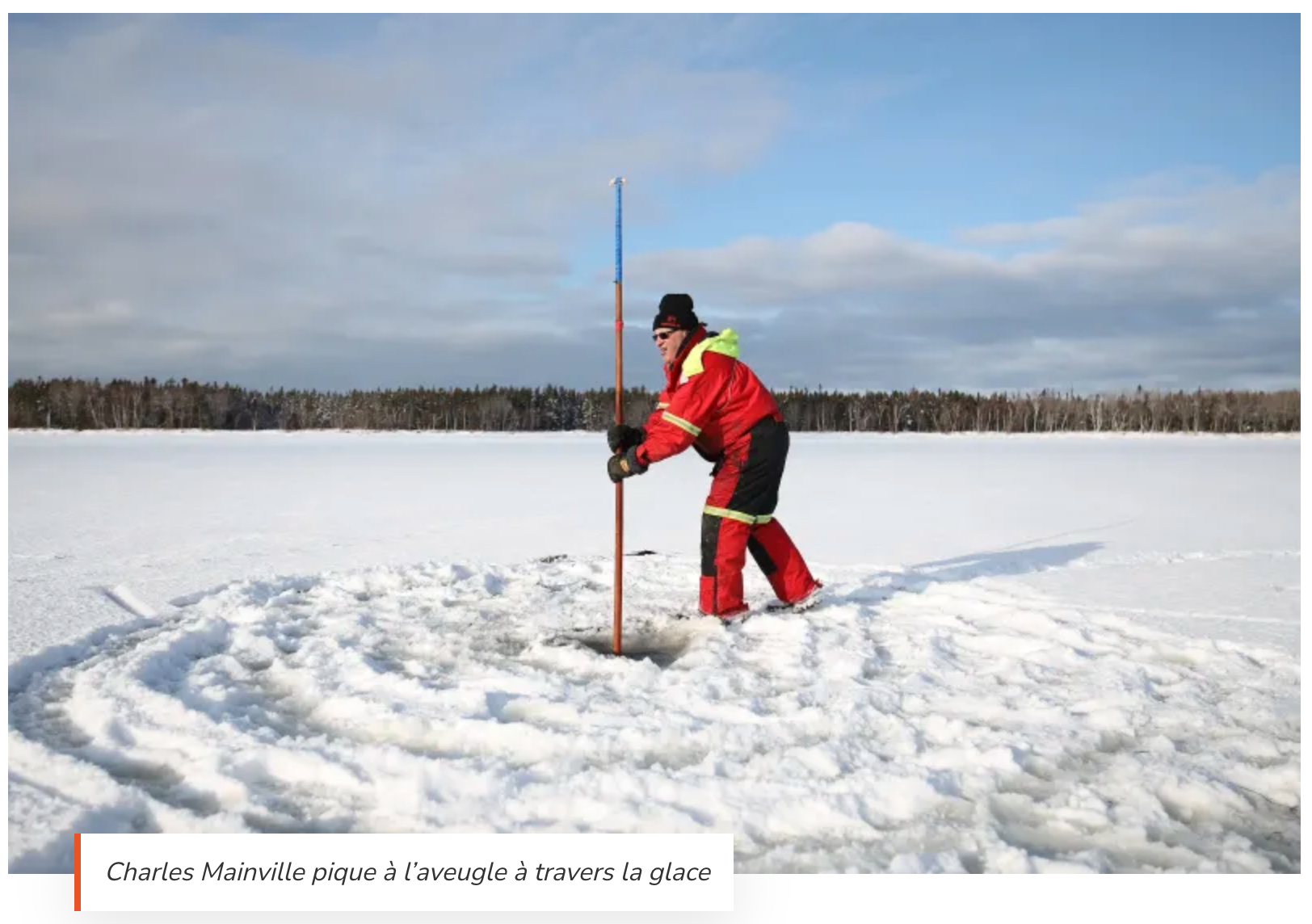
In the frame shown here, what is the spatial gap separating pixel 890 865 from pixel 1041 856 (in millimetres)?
428

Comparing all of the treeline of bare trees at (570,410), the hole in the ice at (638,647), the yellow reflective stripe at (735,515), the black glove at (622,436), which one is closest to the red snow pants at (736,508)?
the yellow reflective stripe at (735,515)

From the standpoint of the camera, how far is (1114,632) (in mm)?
4367

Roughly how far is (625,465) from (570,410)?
78707 millimetres

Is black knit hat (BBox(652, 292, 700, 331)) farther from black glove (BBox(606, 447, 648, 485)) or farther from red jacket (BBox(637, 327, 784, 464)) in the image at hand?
black glove (BBox(606, 447, 648, 485))

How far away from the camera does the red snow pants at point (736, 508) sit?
445 cm

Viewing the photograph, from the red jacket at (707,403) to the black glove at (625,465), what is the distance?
0.11 feet

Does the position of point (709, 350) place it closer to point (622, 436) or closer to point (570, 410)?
point (622, 436)

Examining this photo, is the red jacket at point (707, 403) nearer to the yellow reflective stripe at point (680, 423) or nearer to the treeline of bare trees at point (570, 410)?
the yellow reflective stripe at point (680, 423)

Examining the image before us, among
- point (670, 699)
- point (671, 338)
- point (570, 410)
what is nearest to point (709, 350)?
point (671, 338)

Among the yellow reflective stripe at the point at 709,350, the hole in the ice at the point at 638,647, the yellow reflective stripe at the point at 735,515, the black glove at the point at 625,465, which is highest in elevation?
the yellow reflective stripe at the point at 709,350

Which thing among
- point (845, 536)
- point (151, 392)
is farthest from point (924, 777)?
point (151, 392)

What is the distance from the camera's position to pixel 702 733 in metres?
2.91

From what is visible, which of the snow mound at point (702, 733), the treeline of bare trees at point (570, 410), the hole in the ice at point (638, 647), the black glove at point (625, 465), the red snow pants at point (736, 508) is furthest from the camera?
the treeline of bare trees at point (570, 410)

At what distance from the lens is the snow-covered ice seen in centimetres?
242
